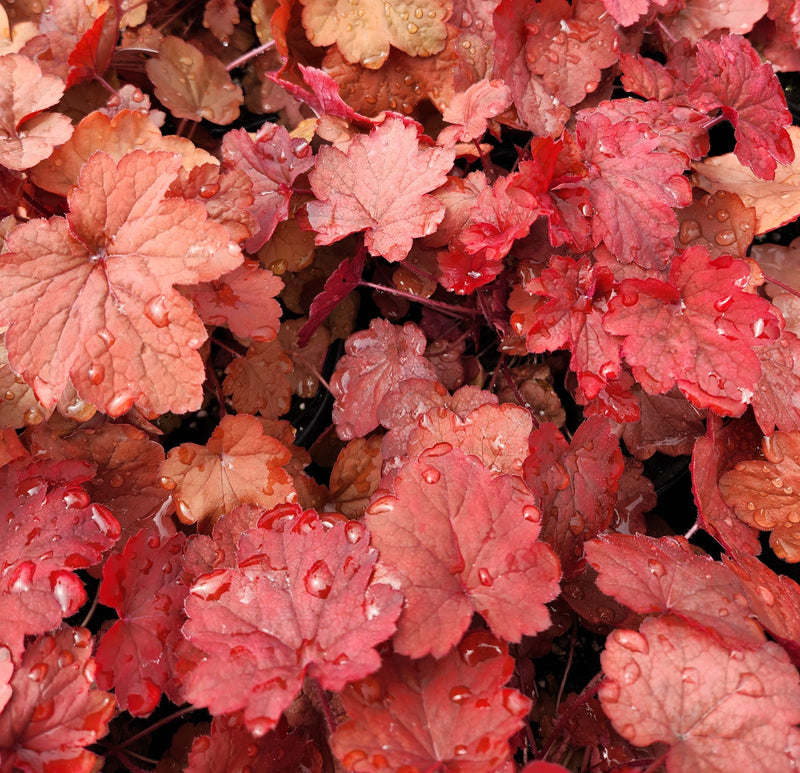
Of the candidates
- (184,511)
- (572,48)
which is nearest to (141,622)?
(184,511)

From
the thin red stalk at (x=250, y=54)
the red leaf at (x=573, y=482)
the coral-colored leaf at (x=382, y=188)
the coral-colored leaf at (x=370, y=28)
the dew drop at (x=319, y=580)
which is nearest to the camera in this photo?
the dew drop at (x=319, y=580)

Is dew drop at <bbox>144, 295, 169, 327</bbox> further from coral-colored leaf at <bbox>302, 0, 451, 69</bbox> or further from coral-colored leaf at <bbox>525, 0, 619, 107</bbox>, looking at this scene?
coral-colored leaf at <bbox>525, 0, 619, 107</bbox>

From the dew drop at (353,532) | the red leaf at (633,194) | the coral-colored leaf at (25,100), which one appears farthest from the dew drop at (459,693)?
the coral-colored leaf at (25,100)

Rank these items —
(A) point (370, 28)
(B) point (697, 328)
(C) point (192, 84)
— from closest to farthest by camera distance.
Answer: (B) point (697, 328), (A) point (370, 28), (C) point (192, 84)

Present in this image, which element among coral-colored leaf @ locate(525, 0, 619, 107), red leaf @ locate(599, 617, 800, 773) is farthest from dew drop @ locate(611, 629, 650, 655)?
coral-colored leaf @ locate(525, 0, 619, 107)

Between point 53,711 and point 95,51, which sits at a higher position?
point 95,51

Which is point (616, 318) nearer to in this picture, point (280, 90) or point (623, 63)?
point (623, 63)

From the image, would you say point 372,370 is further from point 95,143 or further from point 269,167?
point 95,143

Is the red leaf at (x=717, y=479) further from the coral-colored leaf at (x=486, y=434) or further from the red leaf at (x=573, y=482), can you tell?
the coral-colored leaf at (x=486, y=434)
